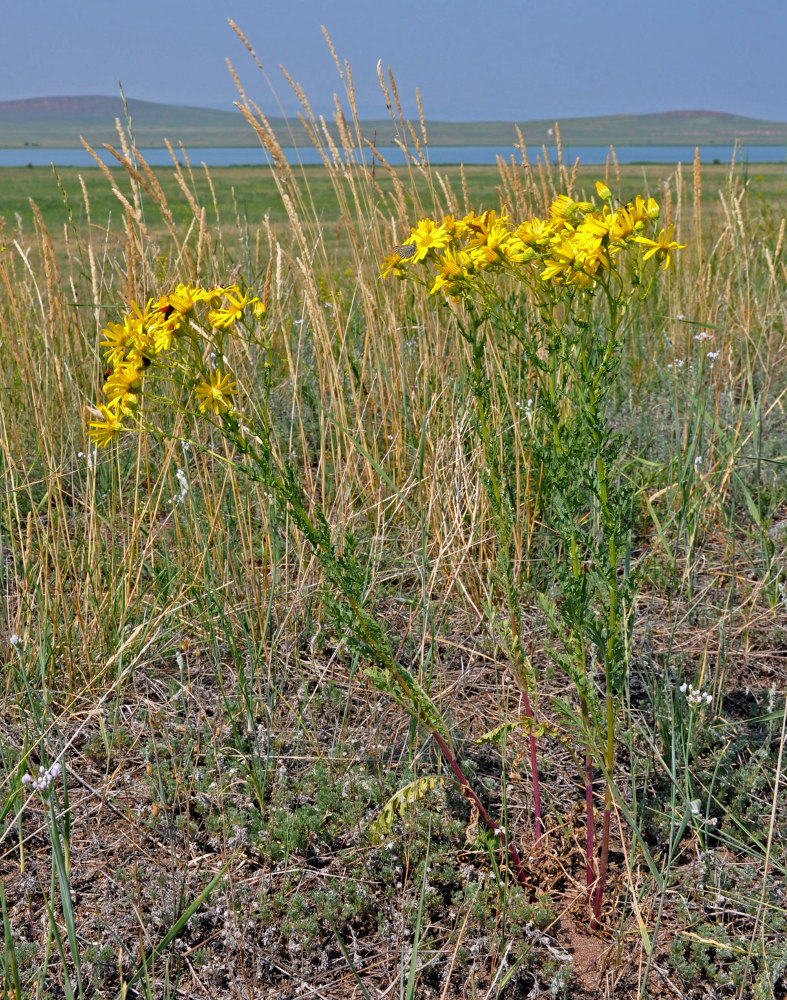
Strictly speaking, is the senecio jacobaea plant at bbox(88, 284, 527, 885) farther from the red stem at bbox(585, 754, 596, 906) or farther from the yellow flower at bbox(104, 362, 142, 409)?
the red stem at bbox(585, 754, 596, 906)

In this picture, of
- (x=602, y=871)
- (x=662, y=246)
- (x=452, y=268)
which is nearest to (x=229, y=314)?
(x=452, y=268)

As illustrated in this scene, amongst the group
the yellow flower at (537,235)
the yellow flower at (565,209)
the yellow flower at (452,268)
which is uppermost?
the yellow flower at (565,209)

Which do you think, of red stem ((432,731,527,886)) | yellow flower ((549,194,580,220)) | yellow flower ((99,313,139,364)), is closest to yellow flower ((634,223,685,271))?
yellow flower ((549,194,580,220))

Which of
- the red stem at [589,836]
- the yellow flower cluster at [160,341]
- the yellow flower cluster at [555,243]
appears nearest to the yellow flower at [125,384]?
the yellow flower cluster at [160,341]

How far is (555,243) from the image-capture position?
4.46 feet

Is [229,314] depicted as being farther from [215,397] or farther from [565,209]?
[565,209]

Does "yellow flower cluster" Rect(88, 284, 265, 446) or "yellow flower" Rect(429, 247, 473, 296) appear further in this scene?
"yellow flower" Rect(429, 247, 473, 296)

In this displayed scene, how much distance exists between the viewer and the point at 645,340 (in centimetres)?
403

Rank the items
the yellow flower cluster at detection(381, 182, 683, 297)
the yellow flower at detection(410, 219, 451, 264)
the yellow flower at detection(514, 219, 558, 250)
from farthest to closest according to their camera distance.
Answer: the yellow flower at detection(410, 219, 451, 264) → the yellow flower at detection(514, 219, 558, 250) → the yellow flower cluster at detection(381, 182, 683, 297)

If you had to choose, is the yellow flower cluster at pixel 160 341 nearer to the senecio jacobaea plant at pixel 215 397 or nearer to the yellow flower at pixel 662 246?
the senecio jacobaea plant at pixel 215 397

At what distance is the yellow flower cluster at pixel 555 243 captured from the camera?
130cm

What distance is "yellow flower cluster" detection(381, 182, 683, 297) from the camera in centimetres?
130

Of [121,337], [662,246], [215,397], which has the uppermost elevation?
[662,246]

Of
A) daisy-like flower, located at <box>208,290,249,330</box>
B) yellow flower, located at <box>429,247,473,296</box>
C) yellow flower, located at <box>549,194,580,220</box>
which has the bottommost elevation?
daisy-like flower, located at <box>208,290,249,330</box>
